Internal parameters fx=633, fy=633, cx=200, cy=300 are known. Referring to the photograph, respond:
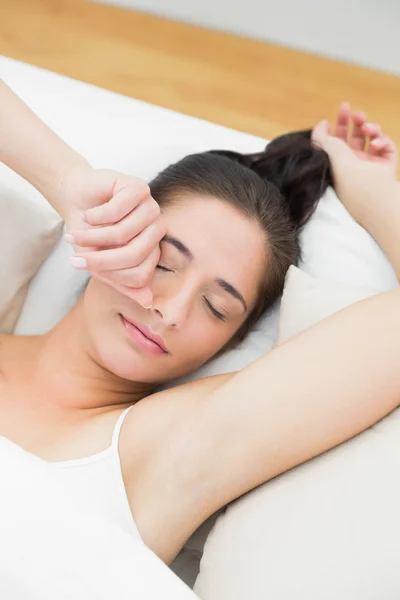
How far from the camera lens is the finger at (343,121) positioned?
1408mm

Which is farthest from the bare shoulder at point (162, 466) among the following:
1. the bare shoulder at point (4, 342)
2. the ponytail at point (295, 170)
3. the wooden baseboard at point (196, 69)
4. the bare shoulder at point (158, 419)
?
the wooden baseboard at point (196, 69)

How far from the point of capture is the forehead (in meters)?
1.04

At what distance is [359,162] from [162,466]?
747 millimetres

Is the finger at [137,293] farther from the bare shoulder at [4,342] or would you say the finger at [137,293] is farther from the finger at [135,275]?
the bare shoulder at [4,342]

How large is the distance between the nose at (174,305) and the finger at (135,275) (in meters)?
0.04

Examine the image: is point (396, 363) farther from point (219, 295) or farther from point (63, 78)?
point (63, 78)

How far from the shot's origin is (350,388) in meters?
0.86

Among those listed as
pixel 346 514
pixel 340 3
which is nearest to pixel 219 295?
pixel 346 514

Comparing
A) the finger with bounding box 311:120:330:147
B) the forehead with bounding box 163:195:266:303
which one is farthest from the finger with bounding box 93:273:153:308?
the finger with bounding box 311:120:330:147

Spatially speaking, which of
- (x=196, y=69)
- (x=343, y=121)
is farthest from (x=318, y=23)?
(x=343, y=121)

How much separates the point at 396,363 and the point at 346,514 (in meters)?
0.22

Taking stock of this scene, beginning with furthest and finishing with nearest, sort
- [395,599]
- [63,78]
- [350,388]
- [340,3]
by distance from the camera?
[340,3] < [63,78] < [350,388] < [395,599]

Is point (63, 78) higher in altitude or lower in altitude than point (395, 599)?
higher

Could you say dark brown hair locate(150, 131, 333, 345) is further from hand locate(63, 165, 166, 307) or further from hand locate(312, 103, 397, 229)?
hand locate(63, 165, 166, 307)
